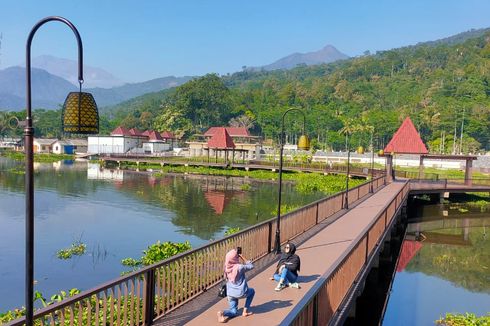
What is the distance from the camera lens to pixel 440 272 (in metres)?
19.5

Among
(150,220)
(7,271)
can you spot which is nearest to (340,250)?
(7,271)

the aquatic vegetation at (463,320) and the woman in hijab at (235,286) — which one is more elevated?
the woman in hijab at (235,286)

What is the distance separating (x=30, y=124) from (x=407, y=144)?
3994 centimetres

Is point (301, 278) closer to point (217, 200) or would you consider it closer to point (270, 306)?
point (270, 306)

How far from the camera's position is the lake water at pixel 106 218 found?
625 inches

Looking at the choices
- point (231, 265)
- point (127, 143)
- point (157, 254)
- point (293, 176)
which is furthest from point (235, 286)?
point (127, 143)

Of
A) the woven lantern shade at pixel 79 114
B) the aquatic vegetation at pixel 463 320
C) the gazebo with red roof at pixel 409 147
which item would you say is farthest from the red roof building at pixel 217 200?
the woven lantern shade at pixel 79 114

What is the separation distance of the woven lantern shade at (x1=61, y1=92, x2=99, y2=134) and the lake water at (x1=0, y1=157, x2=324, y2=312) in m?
10.1

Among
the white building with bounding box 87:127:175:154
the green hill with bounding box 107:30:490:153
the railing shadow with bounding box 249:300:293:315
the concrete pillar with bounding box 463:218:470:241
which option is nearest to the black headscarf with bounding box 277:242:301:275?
the railing shadow with bounding box 249:300:293:315

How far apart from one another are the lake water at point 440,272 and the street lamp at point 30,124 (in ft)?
40.0

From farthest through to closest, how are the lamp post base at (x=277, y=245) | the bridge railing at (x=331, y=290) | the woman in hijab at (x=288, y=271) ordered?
the lamp post base at (x=277, y=245)
the woman in hijab at (x=288, y=271)
the bridge railing at (x=331, y=290)

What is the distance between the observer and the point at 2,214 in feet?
88.5

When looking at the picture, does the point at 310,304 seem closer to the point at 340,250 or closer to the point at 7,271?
the point at 340,250

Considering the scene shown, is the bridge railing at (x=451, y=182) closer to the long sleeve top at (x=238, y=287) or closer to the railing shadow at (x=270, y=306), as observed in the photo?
the railing shadow at (x=270, y=306)
